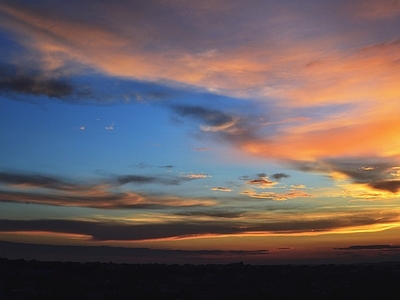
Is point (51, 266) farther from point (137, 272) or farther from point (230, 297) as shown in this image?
point (230, 297)

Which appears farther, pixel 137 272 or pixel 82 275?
pixel 137 272

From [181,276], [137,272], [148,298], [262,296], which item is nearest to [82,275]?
[137,272]

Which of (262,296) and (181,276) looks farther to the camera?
(181,276)

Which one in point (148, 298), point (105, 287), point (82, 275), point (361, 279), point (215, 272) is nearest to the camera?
point (148, 298)

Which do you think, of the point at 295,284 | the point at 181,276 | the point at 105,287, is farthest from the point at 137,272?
the point at 295,284

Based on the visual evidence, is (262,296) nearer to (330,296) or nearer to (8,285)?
(330,296)

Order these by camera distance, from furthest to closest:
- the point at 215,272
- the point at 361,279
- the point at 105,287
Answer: the point at 215,272
the point at 361,279
the point at 105,287
